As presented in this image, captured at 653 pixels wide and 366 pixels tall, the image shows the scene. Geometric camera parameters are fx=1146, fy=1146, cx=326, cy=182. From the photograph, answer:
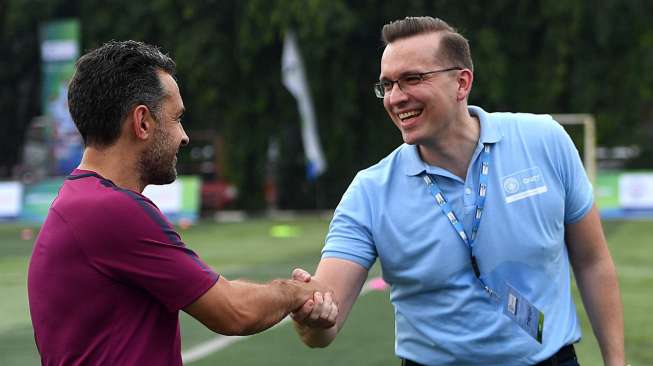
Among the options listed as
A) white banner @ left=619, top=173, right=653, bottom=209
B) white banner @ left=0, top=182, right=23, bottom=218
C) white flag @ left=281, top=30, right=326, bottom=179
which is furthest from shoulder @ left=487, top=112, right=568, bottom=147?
white flag @ left=281, top=30, right=326, bottom=179

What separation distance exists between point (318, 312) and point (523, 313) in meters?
0.75

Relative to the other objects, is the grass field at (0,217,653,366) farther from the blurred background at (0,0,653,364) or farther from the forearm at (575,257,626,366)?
the blurred background at (0,0,653,364)

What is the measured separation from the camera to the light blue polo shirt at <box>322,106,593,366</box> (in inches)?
153

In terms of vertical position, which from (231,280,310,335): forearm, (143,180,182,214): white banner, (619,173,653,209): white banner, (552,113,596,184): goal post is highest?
(231,280,310,335): forearm

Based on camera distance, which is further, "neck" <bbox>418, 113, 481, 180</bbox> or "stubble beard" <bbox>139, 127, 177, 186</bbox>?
"neck" <bbox>418, 113, 481, 180</bbox>

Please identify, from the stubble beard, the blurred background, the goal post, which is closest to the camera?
the stubble beard

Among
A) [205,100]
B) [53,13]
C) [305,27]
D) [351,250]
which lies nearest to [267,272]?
[351,250]

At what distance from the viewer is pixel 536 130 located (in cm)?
412

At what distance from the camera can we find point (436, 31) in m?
4.22

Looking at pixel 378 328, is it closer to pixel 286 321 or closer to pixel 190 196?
pixel 286 321

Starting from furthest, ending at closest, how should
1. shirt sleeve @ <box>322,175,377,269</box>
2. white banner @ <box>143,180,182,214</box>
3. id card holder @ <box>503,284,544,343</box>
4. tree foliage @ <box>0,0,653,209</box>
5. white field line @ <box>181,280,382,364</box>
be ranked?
tree foliage @ <box>0,0,653,209</box> → white banner @ <box>143,180,182,214</box> → white field line @ <box>181,280,382,364</box> → shirt sleeve @ <box>322,175,377,269</box> → id card holder @ <box>503,284,544,343</box>

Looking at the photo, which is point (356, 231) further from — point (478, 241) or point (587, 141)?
point (587, 141)

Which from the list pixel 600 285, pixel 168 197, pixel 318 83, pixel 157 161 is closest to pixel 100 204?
pixel 157 161

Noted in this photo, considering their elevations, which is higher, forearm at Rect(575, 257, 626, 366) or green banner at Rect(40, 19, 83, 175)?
forearm at Rect(575, 257, 626, 366)
